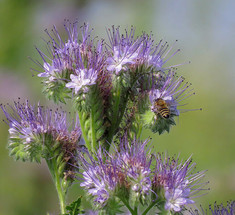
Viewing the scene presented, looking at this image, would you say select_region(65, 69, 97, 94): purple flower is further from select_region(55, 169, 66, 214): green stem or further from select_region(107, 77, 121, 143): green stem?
select_region(55, 169, 66, 214): green stem

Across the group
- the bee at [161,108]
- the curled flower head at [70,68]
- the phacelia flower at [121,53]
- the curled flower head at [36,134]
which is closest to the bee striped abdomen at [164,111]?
the bee at [161,108]

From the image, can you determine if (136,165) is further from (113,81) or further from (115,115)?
(113,81)

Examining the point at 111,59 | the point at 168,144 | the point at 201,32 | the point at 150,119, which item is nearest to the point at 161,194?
the point at 150,119

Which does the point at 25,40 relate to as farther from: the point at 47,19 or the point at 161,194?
the point at 161,194

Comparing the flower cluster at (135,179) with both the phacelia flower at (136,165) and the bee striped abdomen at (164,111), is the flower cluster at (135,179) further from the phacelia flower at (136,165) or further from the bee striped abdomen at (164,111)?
the bee striped abdomen at (164,111)

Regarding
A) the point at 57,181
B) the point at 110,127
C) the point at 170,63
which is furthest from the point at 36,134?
the point at 170,63

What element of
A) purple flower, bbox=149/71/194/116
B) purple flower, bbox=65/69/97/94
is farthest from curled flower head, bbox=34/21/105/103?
purple flower, bbox=149/71/194/116
